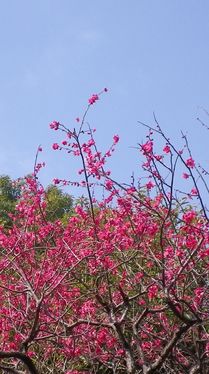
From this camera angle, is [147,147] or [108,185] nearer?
[147,147]

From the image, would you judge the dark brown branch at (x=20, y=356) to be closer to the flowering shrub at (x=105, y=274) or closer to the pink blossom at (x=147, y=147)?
the flowering shrub at (x=105, y=274)

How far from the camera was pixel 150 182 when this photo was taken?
19.5 ft

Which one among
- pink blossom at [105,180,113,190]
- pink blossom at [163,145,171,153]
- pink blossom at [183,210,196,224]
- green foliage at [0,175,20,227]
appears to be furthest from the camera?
green foliage at [0,175,20,227]

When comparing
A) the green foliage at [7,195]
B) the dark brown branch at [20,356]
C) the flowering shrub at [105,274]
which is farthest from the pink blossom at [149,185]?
the green foliage at [7,195]

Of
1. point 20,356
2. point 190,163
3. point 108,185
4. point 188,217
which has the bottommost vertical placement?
point 20,356

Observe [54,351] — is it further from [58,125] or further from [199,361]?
[58,125]

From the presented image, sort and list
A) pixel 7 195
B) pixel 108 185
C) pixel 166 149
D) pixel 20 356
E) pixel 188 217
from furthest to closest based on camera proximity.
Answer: pixel 7 195 < pixel 108 185 < pixel 166 149 < pixel 188 217 < pixel 20 356

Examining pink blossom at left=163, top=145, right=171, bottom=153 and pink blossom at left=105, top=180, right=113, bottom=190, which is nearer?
pink blossom at left=163, top=145, right=171, bottom=153

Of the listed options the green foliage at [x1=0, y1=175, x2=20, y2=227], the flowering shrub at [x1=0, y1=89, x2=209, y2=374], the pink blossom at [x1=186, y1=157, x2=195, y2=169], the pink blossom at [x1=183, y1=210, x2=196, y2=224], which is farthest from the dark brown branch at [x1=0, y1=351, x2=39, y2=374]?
the green foliage at [x1=0, y1=175, x2=20, y2=227]

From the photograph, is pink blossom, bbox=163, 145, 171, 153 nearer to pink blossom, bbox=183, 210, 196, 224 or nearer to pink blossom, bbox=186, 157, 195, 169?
pink blossom, bbox=186, 157, 195, 169

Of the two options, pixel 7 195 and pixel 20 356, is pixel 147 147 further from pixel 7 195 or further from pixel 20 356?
pixel 7 195

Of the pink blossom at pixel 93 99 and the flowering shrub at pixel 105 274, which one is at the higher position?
the pink blossom at pixel 93 99

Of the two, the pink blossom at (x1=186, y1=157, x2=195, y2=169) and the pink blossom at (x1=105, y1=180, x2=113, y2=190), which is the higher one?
the pink blossom at (x1=105, y1=180, x2=113, y2=190)

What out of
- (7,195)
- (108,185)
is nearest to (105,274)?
(108,185)
